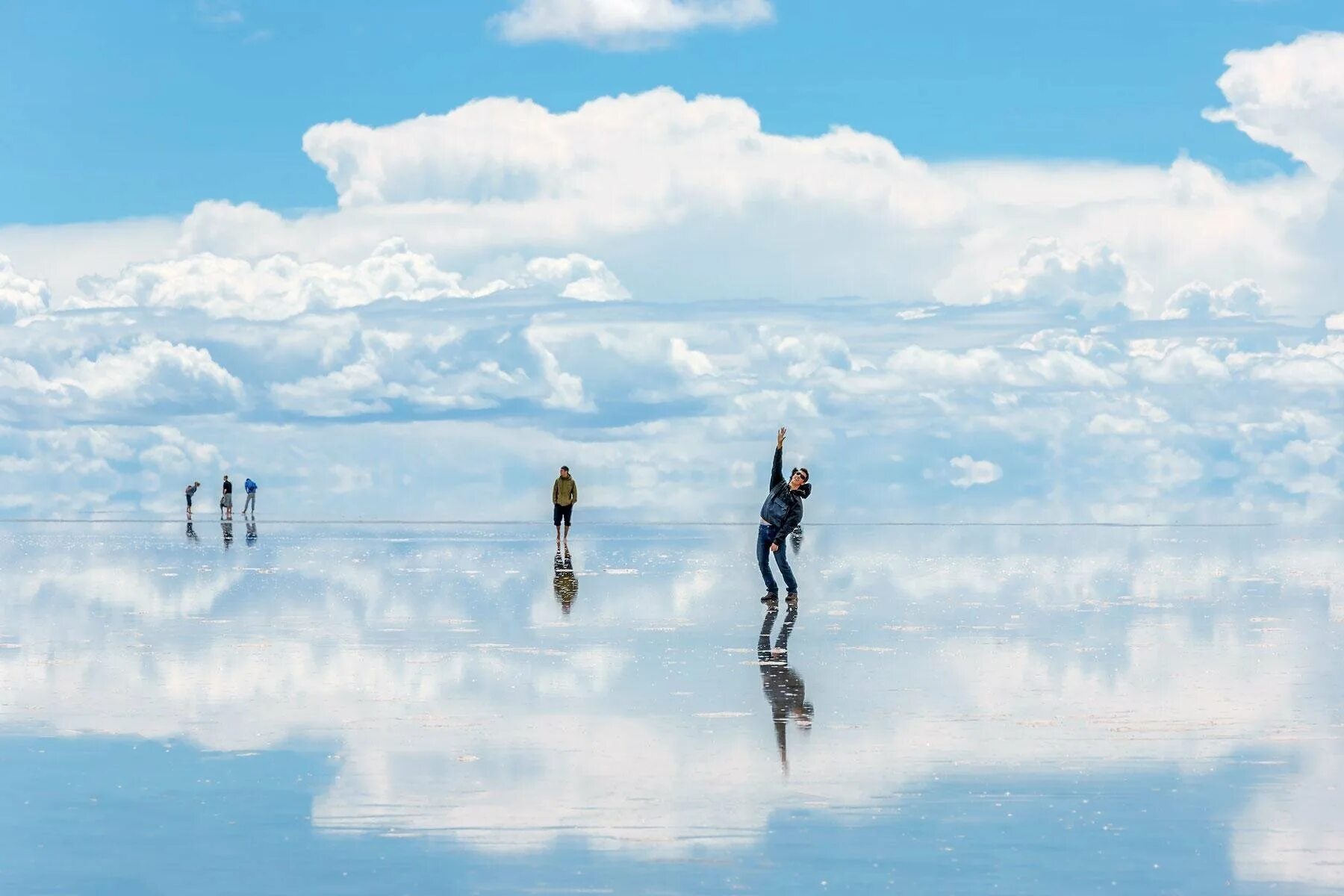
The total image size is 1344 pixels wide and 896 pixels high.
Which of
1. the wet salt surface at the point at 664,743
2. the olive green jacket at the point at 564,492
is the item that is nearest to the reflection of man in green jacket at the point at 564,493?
the olive green jacket at the point at 564,492

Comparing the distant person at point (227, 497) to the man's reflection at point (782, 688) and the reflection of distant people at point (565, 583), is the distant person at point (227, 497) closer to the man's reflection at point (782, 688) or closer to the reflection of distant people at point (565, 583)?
the reflection of distant people at point (565, 583)

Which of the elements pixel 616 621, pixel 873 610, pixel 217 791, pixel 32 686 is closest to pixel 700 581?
pixel 873 610

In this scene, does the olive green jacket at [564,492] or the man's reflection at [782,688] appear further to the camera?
the olive green jacket at [564,492]

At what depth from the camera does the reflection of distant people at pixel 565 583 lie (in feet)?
83.2

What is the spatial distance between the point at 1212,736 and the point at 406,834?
640cm

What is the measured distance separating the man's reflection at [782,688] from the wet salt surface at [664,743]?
2.5 inches

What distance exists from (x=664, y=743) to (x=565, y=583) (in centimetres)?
1789

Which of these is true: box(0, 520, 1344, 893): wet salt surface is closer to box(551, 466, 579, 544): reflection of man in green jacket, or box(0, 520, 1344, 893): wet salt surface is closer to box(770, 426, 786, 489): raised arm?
box(770, 426, 786, 489): raised arm

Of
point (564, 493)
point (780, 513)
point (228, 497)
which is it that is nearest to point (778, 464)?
point (780, 513)

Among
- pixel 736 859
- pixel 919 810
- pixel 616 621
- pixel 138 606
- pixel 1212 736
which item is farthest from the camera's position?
pixel 138 606

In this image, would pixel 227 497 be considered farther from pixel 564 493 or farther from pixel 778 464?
pixel 778 464

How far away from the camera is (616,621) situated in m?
22.0

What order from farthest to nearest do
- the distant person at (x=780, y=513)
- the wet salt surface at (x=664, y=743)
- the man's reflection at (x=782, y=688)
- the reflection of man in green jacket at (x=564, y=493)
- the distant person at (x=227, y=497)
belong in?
the distant person at (x=227, y=497)
the reflection of man in green jacket at (x=564, y=493)
the distant person at (x=780, y=513)
the man's reflection at (x=782, y=688)
the wet salt surface at (x=664, y=743)

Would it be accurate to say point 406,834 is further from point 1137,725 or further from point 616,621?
point 616,621
